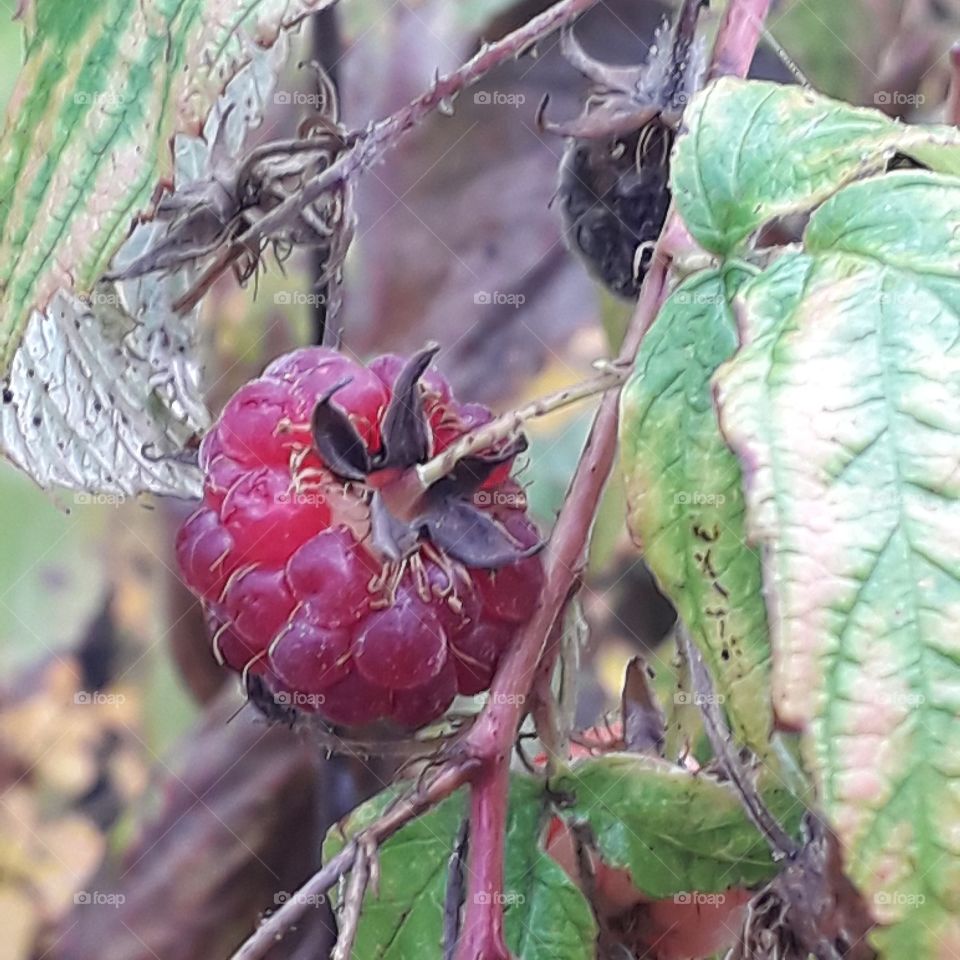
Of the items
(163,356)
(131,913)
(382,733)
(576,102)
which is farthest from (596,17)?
(131,913)

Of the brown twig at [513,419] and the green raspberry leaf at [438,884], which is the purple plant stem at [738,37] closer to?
the brown twig at [513,419]

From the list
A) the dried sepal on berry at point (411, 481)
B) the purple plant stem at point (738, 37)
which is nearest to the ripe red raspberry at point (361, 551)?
the dried sepal on berry at point (411, 481)

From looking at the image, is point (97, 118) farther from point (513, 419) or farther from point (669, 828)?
point (669, 828)

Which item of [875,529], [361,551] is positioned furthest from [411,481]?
[875,529]

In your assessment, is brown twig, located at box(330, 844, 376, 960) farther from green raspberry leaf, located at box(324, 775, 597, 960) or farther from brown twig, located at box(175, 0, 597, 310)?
brown twig, located at box(175, 0, 597, 310)

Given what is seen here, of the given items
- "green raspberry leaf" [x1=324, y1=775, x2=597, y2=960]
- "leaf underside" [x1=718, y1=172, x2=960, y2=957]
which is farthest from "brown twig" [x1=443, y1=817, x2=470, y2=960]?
"leaf underside" [x1=718, y1=172, x2=960, y2=957]
